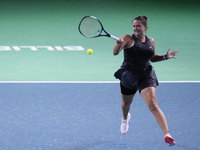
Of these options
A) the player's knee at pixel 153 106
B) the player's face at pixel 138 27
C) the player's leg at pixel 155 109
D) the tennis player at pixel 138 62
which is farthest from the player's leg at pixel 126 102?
the player's face at pixel 138 27

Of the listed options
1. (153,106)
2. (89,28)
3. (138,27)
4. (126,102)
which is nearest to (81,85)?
(126,102)

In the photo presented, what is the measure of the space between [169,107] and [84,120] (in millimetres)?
1401

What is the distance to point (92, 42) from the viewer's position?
425 inches

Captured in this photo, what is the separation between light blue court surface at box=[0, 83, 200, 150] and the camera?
4.79m

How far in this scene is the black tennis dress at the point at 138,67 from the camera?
15.0 ft

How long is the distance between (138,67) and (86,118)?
53.7 inches

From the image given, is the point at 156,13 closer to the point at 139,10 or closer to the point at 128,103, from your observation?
the point at 139,10

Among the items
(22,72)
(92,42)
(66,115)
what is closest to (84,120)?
(66,115)

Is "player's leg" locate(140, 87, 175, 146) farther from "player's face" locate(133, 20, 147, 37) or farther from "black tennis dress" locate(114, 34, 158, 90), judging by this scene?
"player's face" locate(133, 20, 147, 37)

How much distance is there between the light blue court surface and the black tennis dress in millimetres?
739

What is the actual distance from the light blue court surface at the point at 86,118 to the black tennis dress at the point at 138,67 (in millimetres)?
739

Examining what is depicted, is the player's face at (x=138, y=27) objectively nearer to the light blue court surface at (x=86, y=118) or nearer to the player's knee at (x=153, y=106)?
the player's knee at (x=153, y=106)

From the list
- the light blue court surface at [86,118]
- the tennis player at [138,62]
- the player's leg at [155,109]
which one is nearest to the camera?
the player's leg at [155,109]

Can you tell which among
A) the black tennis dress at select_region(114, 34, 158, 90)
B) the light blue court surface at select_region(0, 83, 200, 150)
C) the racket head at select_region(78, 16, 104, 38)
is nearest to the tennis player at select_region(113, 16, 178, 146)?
the black tennis dress at select_region(114, 34, 158, 90)
